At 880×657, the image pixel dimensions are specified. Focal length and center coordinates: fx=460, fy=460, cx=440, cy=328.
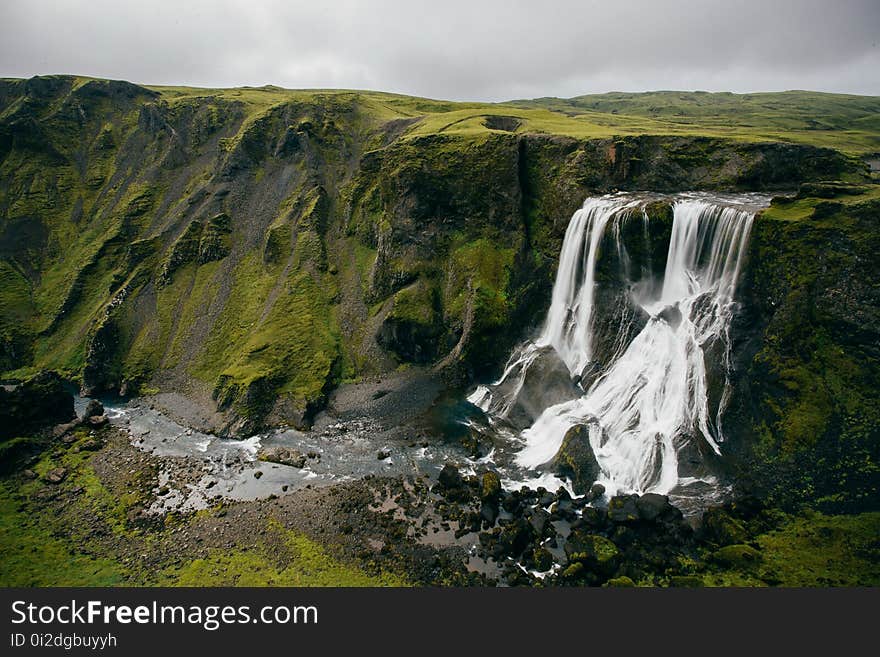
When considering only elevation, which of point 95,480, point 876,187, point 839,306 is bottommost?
point 95,480

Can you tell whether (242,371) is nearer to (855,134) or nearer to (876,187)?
(876,187)

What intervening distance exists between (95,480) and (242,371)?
1393 cm

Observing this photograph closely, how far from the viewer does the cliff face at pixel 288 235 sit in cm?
4378

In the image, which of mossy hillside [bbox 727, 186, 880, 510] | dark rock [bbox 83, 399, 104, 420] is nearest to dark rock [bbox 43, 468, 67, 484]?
dark rock [bbox 83, 399, 104, 420]

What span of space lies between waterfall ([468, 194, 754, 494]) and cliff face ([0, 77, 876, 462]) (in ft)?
9.65

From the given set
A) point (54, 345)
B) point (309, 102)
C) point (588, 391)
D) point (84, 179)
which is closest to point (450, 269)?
point (588, 391)

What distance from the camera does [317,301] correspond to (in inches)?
2089

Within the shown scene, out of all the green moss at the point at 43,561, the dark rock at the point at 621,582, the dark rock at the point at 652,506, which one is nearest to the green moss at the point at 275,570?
the green moss at the point at 43,561

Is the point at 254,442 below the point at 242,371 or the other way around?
below

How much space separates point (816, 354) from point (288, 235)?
54591mm

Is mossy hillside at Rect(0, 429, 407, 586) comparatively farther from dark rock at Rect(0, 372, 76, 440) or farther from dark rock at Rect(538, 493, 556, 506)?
dark rock at Rect(538, 493, 556, 506)

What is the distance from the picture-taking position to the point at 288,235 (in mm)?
59375

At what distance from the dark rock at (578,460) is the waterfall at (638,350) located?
83cm

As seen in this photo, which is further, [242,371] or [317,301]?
[317,301]
